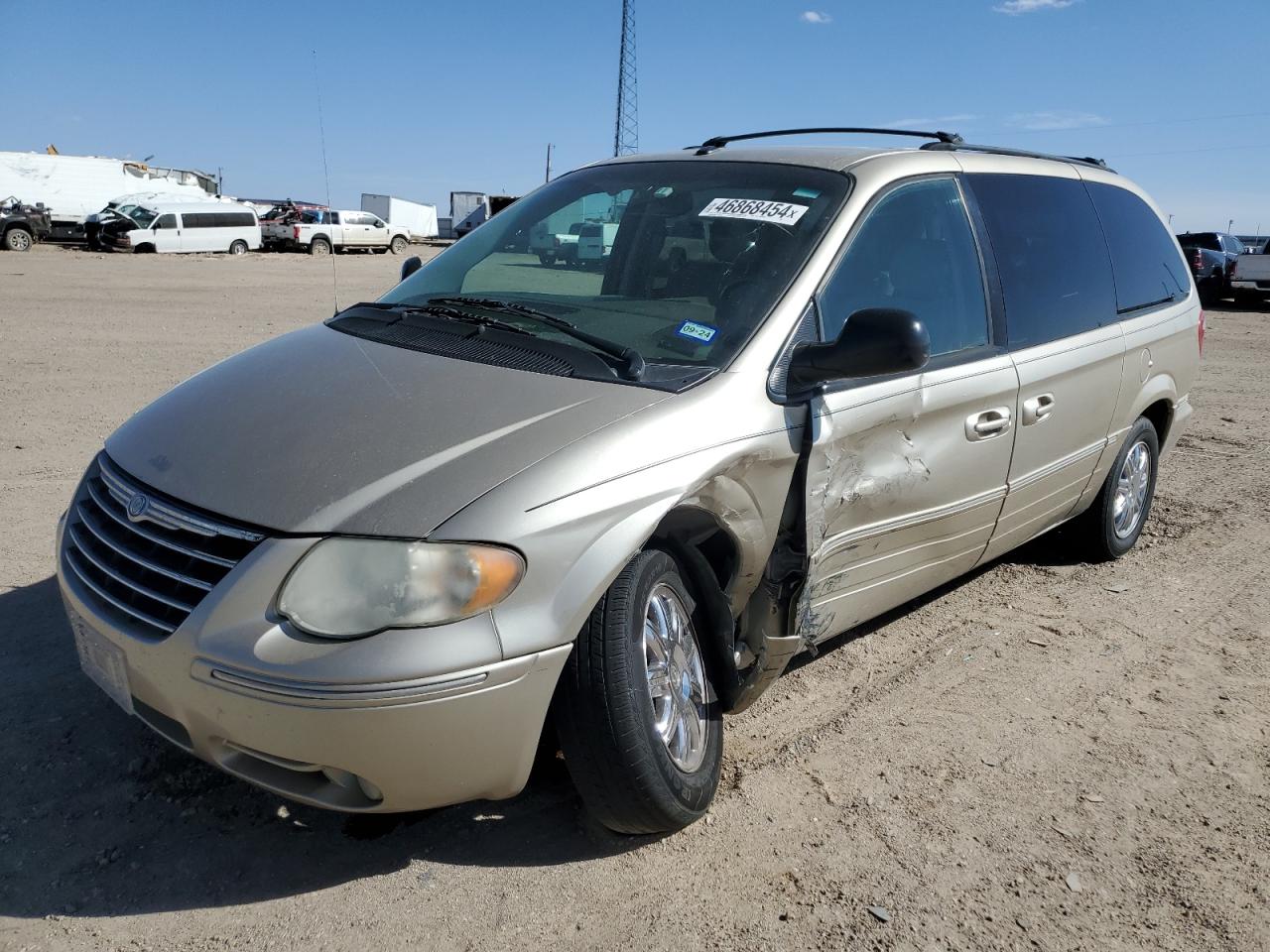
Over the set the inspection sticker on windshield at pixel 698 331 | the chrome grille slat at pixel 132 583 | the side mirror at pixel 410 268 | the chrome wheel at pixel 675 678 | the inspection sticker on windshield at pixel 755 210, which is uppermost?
the inspection sticker on windshield at pixel 755 210

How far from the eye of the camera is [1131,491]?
210 inches

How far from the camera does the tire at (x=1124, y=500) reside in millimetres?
5059

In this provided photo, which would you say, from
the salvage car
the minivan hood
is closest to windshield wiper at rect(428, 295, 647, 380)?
the salvage car

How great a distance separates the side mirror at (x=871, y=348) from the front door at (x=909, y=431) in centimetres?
16

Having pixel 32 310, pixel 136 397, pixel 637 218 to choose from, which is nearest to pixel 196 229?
pixel 32 310

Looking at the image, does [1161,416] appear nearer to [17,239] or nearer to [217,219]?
[17,239]

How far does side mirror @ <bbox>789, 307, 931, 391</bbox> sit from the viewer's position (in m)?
2.85

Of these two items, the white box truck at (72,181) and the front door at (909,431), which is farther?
the white box truck at (72,181)

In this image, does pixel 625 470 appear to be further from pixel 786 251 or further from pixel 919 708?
pixel 919 708

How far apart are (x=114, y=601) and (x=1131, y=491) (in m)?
4.73

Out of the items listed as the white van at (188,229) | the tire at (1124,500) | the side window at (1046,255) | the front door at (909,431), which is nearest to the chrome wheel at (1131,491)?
the tire at (1124,500)

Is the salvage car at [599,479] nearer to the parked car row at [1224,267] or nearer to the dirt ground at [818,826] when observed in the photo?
the dirt ground at [818,826]

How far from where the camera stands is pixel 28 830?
8.95 feet

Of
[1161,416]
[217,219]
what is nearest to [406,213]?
[217,219]
